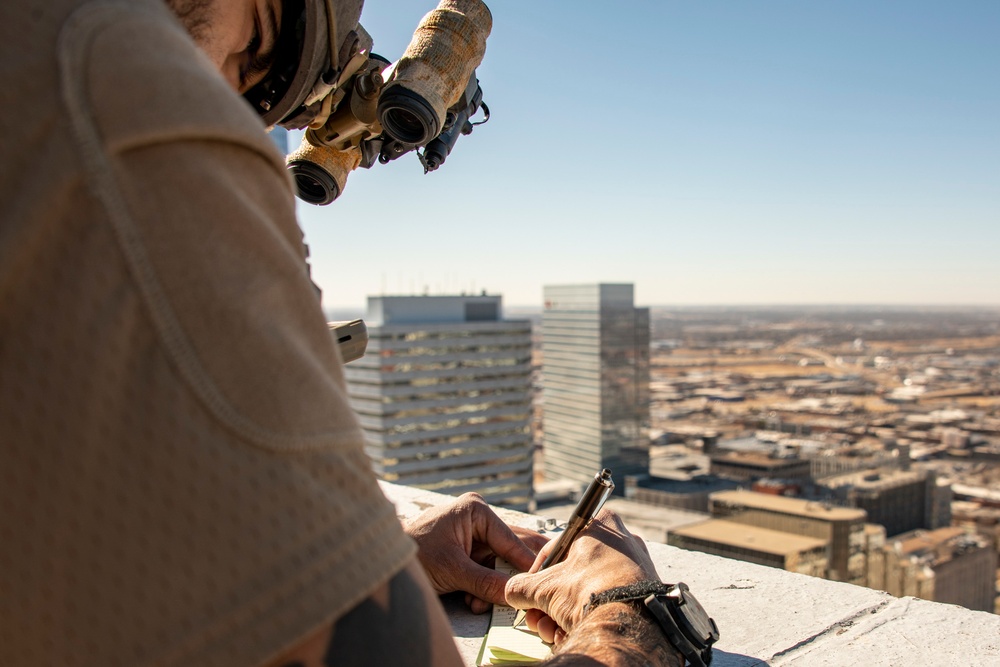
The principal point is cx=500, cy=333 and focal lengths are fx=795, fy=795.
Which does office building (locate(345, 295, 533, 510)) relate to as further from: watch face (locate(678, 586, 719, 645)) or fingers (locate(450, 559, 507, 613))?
watch face (locate(678, 586, 719, 645))

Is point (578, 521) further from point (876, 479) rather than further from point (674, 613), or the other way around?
point (876, 479)

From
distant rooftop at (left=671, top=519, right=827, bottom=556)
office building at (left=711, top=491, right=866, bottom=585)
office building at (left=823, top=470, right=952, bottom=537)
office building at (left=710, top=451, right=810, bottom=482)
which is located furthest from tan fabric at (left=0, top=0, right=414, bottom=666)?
office building at (left=710, top=451, right=810, bottom=482)

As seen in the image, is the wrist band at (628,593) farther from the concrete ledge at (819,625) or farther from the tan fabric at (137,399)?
the tan fabric at (137,399)

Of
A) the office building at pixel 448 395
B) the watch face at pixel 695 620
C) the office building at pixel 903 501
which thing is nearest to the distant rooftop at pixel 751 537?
the office building at pixel 903 501

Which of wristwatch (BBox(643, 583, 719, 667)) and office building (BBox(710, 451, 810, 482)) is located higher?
wristwatch (BBox(643, 583, 719, 667))

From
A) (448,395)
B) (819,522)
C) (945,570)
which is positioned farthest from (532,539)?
(448,395)
